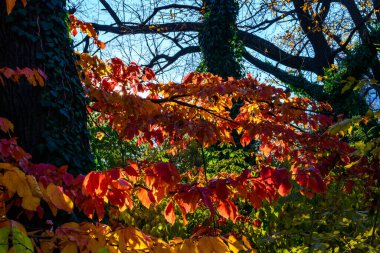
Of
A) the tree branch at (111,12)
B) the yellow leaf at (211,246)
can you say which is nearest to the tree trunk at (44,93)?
the yellow leaf at (211,246)

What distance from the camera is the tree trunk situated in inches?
143

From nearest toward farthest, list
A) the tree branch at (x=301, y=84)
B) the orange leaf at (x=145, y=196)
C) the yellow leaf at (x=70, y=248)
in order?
the yellow leaf at (x=70, y=248) → the orange leaf at (x=145, y=196) → the tree branch at (x=301, y=84)

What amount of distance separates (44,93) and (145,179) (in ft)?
4.40

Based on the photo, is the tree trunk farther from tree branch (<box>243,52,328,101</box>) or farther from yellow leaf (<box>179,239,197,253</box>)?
tree branch (<box>243,52,328,101</box>)

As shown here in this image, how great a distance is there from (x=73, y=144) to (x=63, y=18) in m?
1.29

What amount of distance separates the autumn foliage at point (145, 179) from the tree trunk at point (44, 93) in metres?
0.20

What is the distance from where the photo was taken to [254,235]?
17.1ft

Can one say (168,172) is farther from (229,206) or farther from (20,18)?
(20,18)

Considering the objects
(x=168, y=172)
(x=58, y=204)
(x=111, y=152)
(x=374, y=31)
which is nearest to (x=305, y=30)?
(x=374, y=31)

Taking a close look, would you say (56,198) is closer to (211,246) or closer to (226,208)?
(211,246)

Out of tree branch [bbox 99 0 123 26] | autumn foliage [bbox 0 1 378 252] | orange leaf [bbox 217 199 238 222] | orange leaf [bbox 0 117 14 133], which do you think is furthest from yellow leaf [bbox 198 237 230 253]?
tree branch [bbox 99 0 123 26]

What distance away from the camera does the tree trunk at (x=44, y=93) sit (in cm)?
364

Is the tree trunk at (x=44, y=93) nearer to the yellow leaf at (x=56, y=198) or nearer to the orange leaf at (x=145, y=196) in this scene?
the orange leaf at (x=145, y=196)

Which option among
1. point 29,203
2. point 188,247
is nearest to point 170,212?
point 188,247
